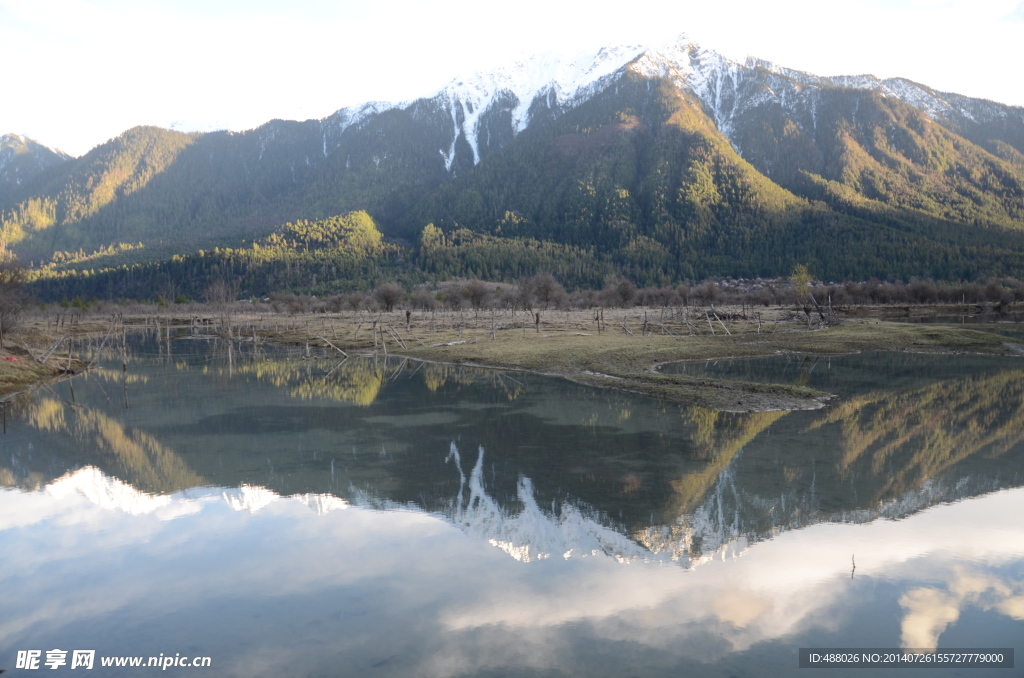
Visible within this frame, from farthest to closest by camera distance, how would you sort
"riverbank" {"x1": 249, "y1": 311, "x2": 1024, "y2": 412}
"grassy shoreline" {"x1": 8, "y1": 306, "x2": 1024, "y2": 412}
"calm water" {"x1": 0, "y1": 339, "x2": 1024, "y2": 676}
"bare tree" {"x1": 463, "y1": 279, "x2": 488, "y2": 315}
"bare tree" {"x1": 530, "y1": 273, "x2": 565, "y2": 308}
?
1. "bare tree" {"x1": 530, "y1": 273, "x2": 565, "y2": 308}
2. "bare tree" {"x1": 463, "y1": 279, "x2": 488, "y2": 315}
3. "grassy shoreline" {"x1": 8, "y1": 306, "x2": 1024, "y2": 412}
4. "riverbank" {"x1": 249, "y1": 311, "x2": 1024, "y2": 412}
5. "calm water" {"x1": 0, "y1": 339, "x2": 1024, "y2": 676}

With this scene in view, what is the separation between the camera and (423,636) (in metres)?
9.59

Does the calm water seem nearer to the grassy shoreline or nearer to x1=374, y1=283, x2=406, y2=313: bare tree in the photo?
the grassy shoreline

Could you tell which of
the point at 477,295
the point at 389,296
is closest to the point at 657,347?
the point at 477,295

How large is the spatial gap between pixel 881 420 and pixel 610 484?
13.2 m

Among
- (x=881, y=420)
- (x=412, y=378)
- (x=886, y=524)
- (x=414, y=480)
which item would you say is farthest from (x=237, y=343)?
(x=886, y=524)

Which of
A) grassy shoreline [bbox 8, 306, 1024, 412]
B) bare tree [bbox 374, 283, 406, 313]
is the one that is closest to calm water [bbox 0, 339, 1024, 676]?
grassy shoreline [bbox 8, 306, 1024, 412]

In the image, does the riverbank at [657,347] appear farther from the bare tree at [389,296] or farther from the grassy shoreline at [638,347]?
the bare tree at [389,296]

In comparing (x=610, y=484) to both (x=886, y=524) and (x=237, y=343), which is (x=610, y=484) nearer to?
(x=886, y=524)

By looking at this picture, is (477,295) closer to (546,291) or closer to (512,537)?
(546,291)

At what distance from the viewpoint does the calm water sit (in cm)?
950

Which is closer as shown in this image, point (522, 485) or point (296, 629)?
point (296, 629)

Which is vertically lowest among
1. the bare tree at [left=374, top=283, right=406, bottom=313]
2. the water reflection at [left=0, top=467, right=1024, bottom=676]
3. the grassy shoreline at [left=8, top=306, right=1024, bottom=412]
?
the water reflection at [left=0, top=467, right=1024, bottom=676]

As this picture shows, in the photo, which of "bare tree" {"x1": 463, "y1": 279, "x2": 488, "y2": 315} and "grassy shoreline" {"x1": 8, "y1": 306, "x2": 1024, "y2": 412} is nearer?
"grassy shoreline" {"x1": 8, "y1": 306, "x2": 1024, "y2": 412}

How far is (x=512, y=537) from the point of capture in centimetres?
1348
